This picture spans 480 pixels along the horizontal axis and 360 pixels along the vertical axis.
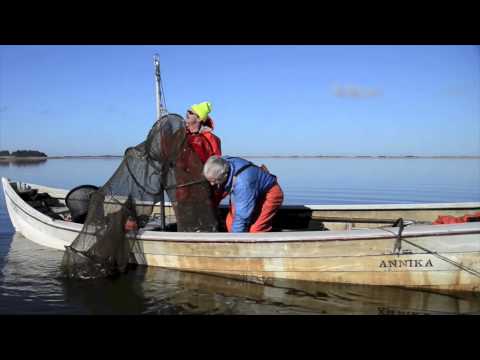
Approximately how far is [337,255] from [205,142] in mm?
2811

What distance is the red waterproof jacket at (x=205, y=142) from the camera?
6.38 m

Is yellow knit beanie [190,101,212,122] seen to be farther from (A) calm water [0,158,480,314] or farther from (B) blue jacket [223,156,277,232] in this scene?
(A) calm water [0,158,480,314]

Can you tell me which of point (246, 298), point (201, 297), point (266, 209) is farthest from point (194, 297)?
point (266, 209)

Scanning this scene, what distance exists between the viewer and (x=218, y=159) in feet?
17.7

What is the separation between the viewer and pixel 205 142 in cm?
655

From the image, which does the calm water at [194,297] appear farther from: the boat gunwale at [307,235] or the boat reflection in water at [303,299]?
the boat gunwale at [307,235]

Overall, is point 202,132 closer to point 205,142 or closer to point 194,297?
point 205,142

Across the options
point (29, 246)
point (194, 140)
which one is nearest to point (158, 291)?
point (194, 140)

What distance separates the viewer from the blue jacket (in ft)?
17.8

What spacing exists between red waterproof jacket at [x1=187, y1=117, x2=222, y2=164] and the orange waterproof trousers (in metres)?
1.19

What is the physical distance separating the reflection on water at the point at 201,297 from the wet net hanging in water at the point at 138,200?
42cm
